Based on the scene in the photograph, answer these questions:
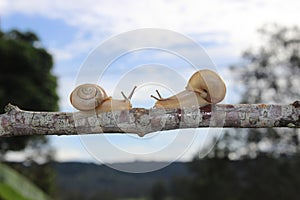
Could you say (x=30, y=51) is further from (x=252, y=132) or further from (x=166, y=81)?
(x=166, y=81)

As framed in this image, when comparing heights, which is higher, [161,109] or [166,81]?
[166,81]

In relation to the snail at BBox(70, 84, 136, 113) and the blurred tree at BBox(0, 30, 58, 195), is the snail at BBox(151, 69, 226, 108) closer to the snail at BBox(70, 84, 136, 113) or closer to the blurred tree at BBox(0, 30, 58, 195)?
the snail at BBox(70, 84, 136, 113)

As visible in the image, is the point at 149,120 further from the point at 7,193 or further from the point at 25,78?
the point at 25,78

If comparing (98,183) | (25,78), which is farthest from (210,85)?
(98,183)

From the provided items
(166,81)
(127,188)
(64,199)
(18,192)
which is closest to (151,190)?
(127,188)

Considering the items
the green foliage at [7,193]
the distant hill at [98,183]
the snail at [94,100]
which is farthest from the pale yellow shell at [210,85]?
the distant hill at [98,183]

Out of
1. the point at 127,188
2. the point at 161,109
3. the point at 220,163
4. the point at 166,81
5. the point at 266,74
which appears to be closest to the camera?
the point at 161,109

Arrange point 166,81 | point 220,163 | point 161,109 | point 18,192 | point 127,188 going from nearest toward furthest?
point 161,109 → point 166,81 → point 18,192 → point 220,163 → point 127,188
